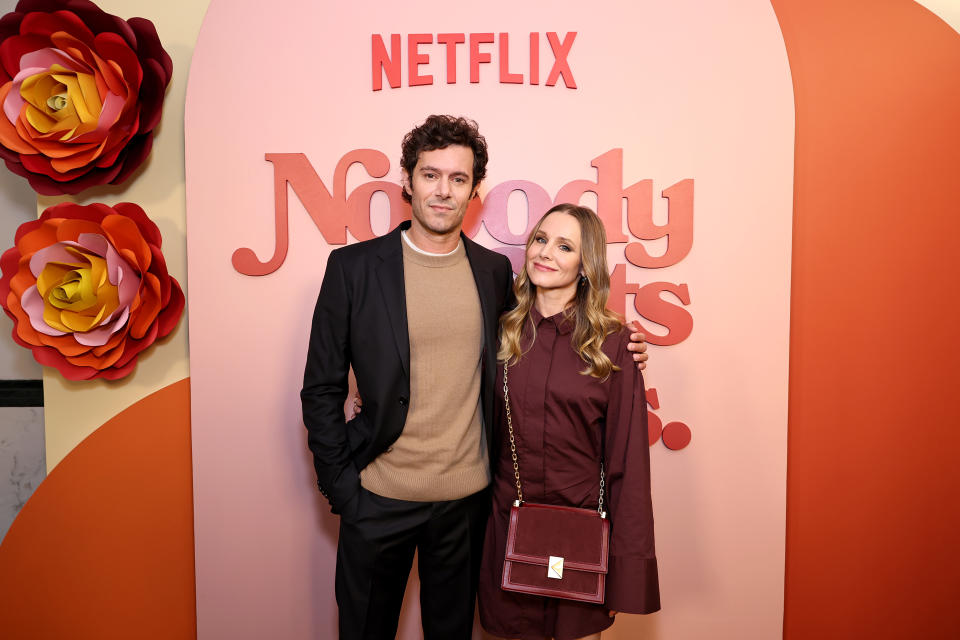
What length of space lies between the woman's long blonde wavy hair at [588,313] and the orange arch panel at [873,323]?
1080mm

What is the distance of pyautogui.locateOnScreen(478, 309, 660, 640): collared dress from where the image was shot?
176 cm

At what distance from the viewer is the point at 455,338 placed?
193 cm

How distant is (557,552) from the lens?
177 centimetres

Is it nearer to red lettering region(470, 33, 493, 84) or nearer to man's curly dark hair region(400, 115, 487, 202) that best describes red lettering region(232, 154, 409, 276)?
man's curly dark hair region(400, 115, 487, 202)

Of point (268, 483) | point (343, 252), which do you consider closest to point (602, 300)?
point (343, 252)

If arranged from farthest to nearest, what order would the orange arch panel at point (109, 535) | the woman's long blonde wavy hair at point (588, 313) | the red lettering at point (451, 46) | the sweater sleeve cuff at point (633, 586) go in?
the orange arch panel at point (109, 535)
the red lettering at point (451, 46)
the woman's long blonde wavy hair at point (588, 313)
the sweater sleeve cuff at point (633, 586)

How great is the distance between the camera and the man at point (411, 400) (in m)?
1.88

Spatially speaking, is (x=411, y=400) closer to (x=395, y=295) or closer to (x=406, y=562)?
(x=395, y=295)

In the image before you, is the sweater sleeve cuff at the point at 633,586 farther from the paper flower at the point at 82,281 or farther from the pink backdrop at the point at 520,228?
the paper flower at the point at 82,281

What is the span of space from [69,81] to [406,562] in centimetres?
228

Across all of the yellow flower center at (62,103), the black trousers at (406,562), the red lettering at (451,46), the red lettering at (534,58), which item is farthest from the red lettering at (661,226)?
the yellow flower center at (62,103)

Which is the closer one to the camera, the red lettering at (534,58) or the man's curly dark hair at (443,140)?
the man's curly dark hair at (443,140)

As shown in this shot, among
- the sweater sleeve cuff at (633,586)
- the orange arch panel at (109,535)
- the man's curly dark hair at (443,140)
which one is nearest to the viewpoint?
the sweater sleeve cuff at (633,586)

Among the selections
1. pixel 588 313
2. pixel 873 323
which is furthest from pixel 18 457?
→ pixel 873 323
